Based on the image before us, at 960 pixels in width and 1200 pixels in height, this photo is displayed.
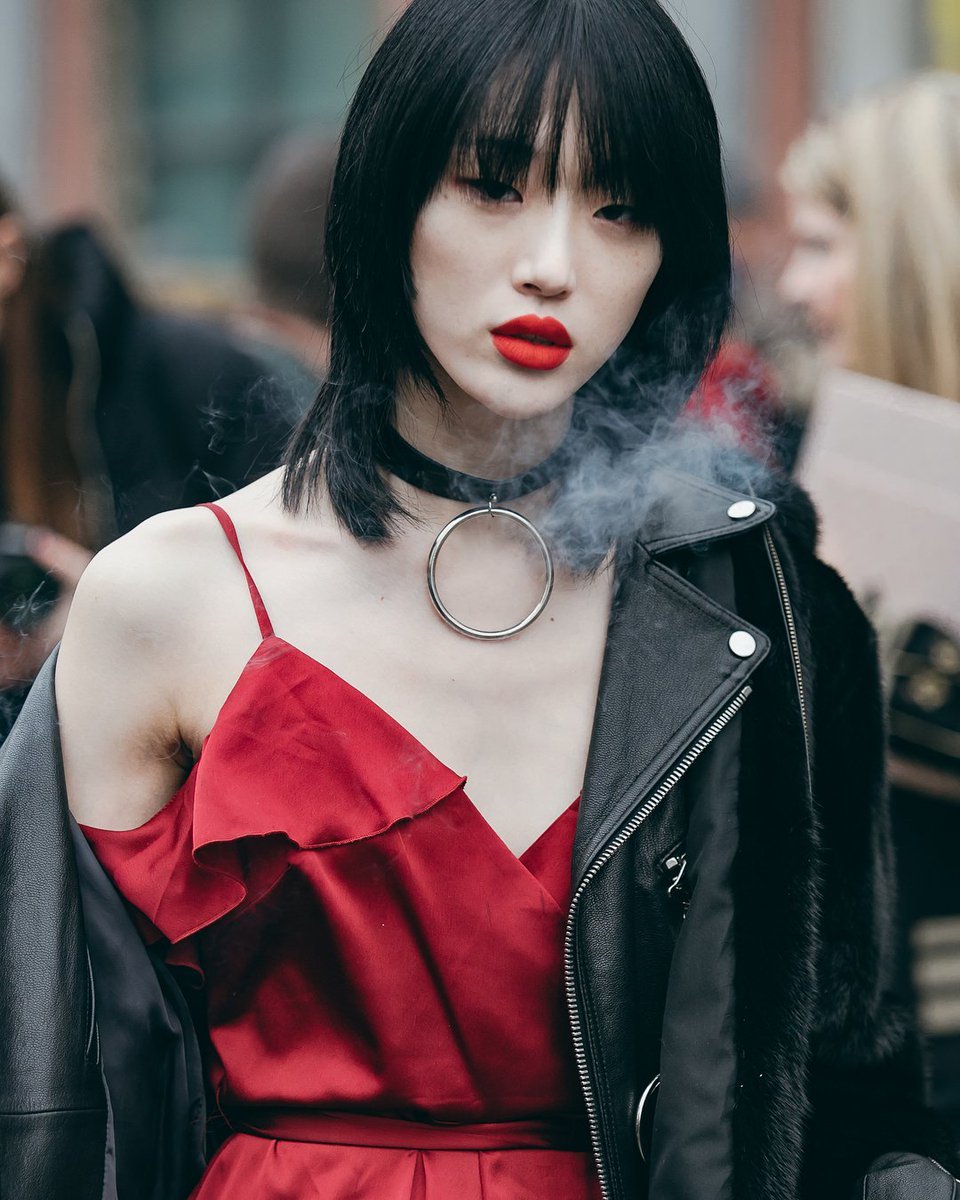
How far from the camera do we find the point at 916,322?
3.11 m

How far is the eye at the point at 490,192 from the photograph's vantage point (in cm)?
168

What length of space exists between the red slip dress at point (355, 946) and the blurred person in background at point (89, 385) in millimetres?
1373

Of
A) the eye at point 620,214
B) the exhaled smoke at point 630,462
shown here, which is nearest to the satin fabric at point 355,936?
the exhaled smoke at point 630,462

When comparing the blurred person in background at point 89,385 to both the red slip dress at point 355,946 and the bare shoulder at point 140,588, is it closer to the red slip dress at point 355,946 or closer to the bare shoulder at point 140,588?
the bare shoulder at point 140,588

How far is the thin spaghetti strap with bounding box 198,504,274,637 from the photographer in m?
1.74

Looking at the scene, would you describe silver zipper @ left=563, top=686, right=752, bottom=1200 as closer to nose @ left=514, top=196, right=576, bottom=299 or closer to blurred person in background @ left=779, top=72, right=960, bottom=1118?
nose @ left=514, top=196, right=576, bottom=299

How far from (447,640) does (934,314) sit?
68.0 inches

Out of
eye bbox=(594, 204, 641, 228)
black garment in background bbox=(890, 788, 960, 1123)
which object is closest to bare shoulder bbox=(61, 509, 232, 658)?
eye bbox=(594, 204, 641, 228)

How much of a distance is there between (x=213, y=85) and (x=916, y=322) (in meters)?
6.63

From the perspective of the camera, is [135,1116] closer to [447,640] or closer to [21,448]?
[447,640]

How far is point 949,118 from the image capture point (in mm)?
3115

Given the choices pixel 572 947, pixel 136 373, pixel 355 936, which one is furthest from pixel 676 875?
pixel 136 373

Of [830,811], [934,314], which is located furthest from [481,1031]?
[934,314]

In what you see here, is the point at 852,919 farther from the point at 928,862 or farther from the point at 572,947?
the point at 928,862
